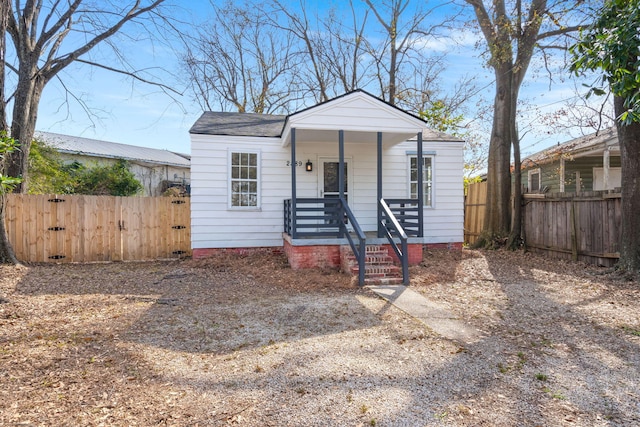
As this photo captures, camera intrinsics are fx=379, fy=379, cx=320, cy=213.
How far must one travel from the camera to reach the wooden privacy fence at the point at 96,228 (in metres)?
9.12

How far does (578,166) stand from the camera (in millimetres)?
15289

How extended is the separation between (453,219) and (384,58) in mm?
11007

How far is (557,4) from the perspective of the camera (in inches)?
377

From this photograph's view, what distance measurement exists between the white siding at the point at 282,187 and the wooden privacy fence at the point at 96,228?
1.27 metres

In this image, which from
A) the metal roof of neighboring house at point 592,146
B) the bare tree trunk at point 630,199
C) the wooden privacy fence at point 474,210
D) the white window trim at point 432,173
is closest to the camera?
the bare tree trunk at point 630,199

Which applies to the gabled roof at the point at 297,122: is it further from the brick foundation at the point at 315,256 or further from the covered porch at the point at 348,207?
the brick foundation at the point at 315,256

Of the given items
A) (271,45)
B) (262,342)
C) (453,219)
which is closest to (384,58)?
(271,45)

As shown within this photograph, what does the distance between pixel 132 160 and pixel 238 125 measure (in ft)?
39.7

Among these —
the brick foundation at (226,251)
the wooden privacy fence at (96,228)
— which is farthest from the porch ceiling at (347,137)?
the wooden privacy fence at (96,228)

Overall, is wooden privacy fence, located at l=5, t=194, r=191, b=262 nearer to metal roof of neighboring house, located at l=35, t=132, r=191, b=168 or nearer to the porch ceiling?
the porch ceiling

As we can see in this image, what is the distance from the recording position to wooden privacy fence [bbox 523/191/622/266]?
322 inches

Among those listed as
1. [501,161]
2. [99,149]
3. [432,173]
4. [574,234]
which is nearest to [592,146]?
[501,161]

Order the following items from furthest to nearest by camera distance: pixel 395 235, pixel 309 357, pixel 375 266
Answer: pixel 395 235, pixel 375 266, pixel 309 357

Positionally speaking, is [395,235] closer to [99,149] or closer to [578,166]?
[578,166]
